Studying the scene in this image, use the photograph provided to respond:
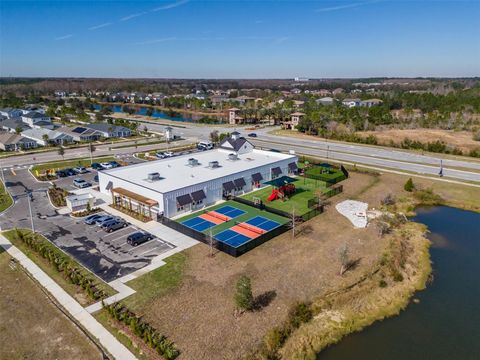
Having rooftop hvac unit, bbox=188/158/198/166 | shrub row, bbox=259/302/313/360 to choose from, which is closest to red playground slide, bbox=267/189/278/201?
rooftop hvac unit, bbox=188/158/198/166

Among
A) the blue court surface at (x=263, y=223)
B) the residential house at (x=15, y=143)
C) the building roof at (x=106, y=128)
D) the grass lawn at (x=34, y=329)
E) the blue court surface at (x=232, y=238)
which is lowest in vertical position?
the grass lawn at (x=34, y=329)

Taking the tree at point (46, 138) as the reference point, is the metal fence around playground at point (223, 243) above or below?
below

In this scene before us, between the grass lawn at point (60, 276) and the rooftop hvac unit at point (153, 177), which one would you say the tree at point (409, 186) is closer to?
the rooftop hvac unit at point (153, 177)

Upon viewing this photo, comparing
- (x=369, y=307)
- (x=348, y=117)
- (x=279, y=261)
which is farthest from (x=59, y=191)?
(x=348, y=117)

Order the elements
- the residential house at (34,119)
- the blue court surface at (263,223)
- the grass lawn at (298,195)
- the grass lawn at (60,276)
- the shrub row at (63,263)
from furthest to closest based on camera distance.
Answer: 1. the residential house at (34,119)
2. the grass lawn at (298,195)
3. the blue court surface at (263,223)
4. the shrub row at (63,263)
5. the grass lawn at (60,276)

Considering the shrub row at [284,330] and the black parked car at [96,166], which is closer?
the shrub row at [284,330]

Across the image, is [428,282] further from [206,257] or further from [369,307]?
[206,257]

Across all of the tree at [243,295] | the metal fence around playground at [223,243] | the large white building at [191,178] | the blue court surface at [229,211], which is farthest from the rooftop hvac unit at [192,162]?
the tree at [243,295]

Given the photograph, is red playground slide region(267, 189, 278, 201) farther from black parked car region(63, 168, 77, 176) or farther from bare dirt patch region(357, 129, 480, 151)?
bare dirt patch region(357, 129, 480, 151)

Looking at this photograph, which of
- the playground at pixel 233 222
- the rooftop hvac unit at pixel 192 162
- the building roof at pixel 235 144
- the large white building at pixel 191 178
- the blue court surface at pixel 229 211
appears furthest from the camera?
the building roof at pixel 235 144
